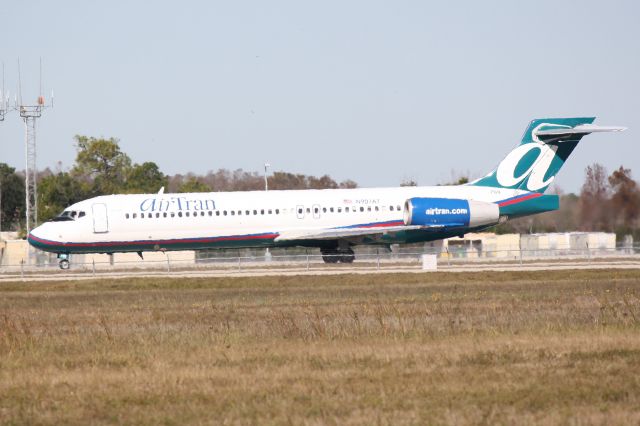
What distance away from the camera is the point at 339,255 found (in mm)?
48500

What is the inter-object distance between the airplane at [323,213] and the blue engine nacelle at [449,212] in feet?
0.15

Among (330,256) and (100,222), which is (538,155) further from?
(100,222)

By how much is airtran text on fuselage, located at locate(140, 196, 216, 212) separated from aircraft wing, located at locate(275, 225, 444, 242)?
12.1 ft

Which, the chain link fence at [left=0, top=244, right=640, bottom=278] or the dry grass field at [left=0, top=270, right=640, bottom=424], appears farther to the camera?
the chain link fence at [left=0, top=244, right=640, bottom=278]

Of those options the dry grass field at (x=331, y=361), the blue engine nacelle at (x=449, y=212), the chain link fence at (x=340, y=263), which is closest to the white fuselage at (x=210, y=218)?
the blue engine nacelle at (x=449, y=212)

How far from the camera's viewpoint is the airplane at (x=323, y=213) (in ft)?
158

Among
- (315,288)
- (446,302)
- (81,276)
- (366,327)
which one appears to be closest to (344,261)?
(81,276)

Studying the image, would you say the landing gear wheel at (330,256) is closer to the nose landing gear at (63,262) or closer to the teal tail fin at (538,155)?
the teal tail fin at (538,155)

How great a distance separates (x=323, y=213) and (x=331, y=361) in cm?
3385

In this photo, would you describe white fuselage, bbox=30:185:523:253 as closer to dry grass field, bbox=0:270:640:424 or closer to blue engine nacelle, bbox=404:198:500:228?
blue engine nacelle, bbox=404:198:500:228

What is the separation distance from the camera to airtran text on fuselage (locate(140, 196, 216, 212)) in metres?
48.3

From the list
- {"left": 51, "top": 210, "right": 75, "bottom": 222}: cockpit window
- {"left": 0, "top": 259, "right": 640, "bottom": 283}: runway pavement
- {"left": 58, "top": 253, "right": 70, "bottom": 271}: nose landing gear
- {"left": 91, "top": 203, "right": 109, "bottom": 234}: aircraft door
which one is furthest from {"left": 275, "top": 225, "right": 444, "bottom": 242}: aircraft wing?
{"left": 58, "top": 253, "right": 70, "bottom": 271}: nose landing gear

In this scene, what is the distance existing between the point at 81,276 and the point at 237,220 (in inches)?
306

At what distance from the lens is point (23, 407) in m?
13.0
